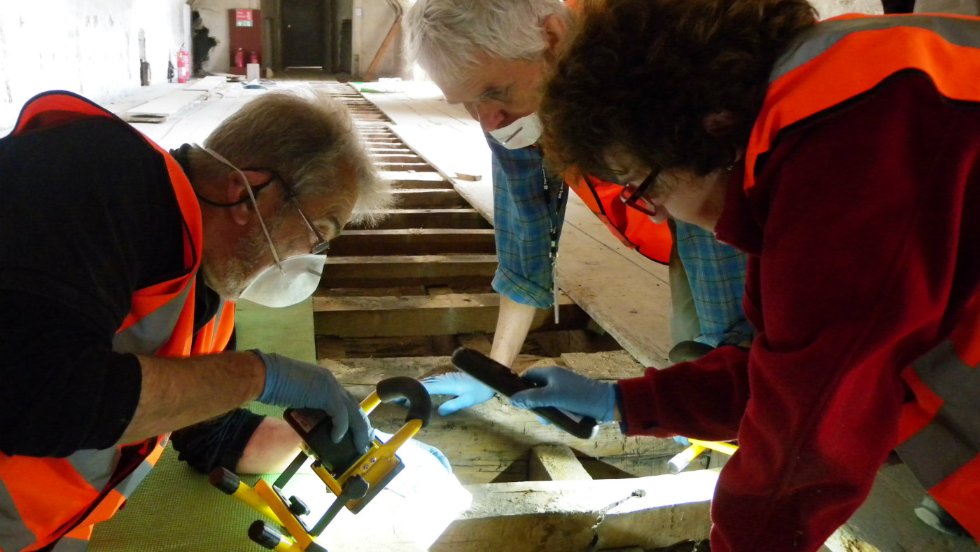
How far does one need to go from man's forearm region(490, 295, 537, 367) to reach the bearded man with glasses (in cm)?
92

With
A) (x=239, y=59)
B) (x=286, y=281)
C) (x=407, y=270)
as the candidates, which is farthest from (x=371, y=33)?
(x=286, y=281)

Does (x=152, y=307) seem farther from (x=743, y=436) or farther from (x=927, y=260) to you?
(x=927, y=260)

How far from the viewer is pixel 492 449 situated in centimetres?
223

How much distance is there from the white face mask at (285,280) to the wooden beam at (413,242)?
212cm

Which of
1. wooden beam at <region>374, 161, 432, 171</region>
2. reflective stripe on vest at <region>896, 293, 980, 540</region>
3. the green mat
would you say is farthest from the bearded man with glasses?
wooden beam at <region>374, 161, 432, 171</region>

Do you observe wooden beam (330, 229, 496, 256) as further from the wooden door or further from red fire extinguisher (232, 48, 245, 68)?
the wooden door

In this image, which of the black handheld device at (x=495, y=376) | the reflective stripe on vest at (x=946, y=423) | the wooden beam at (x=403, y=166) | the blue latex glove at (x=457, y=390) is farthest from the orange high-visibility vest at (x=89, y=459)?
the wooden beam at (x=403, y=166)

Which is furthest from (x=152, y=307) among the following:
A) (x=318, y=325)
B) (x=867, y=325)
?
(x=318, y=325)

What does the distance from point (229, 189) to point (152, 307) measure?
0.84ft

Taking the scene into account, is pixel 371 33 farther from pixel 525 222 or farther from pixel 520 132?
pixel 520 132

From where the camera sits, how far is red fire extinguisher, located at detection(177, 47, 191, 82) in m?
11.4

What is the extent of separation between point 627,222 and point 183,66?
11312mm

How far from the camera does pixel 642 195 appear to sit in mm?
1139

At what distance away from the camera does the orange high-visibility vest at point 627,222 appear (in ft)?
6.77
